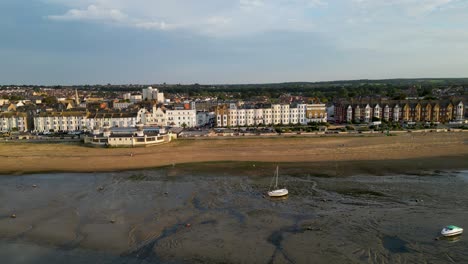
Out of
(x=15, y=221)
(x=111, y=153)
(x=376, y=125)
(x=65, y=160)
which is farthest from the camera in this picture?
(x=376, y=125)

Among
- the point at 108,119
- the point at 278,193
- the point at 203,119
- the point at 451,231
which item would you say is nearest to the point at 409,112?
the point at 203,119

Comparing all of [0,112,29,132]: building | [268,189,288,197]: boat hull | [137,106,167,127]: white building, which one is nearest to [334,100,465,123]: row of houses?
[137,106,167,127]: white building

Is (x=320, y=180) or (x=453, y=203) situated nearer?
(x=453, y=203)

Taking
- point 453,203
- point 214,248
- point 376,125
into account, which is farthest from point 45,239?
point 376,125

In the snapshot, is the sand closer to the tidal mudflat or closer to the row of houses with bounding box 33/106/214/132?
the tidal mudflat

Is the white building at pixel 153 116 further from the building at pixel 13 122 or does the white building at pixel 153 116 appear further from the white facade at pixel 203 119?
the building at pixel 13 122

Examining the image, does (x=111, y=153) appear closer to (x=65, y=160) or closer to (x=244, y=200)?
(x=65, y=160)
